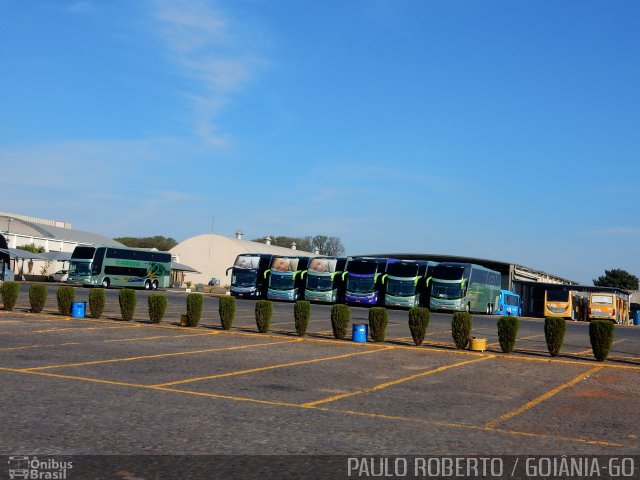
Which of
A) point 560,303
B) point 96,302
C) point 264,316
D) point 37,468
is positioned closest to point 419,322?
point 264,316

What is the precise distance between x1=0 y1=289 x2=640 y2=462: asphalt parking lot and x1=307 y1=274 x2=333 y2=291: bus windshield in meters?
27.4

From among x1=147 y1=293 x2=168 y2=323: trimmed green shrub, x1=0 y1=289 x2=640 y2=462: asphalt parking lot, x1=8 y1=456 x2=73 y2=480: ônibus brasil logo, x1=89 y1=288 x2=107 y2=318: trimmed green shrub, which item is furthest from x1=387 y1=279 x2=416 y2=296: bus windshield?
x1=8 y1=456 x2=73 y2=480: ônibus brasil logo

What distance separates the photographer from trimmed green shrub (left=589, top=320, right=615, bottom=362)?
18.0 meters

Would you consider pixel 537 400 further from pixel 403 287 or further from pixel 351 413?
pixel 403 287

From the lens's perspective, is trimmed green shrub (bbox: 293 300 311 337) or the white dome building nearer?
trimmed green shrub (bbox: 293 300 311 337)

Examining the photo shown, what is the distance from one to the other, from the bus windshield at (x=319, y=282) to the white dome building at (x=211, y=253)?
131 ft

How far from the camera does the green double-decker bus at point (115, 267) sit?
55.5m

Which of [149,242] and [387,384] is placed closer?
[387,384]

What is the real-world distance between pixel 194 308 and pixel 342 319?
17.5 ft

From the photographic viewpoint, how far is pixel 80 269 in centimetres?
5553

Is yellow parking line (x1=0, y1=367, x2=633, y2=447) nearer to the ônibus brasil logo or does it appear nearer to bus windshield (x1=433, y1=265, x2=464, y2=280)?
the ônibus brasil logo

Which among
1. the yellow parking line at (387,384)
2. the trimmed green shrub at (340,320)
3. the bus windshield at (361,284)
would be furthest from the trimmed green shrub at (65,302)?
the bus windshield at (361,284)

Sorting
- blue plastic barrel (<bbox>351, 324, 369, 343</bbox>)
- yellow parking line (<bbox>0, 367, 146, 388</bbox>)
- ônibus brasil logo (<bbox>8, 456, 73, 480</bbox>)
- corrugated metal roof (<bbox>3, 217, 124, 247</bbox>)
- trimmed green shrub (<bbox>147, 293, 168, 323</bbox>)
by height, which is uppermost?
corrugated metal roof (<bbox>3, 217, 124, 247</bbox>)

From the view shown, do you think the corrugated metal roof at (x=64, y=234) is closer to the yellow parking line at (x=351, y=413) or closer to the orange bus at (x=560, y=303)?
the orange bus at (x=560, y=303)
